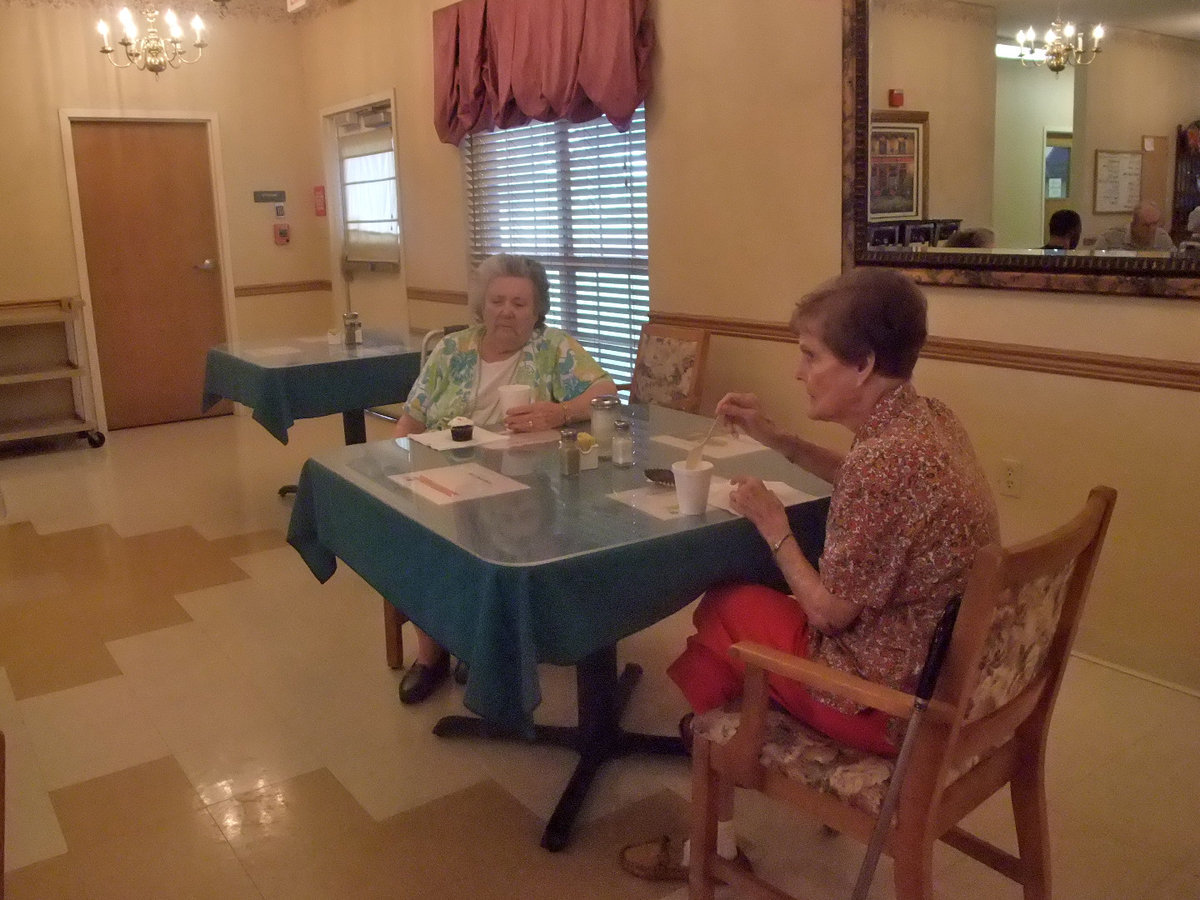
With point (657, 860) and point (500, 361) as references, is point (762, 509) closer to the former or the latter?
point (657, 860)

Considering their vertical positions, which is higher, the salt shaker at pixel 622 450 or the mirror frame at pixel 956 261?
the mirror frame at pixel 956 261

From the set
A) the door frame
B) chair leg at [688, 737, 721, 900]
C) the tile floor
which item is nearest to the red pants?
chair leg at [688, 737, 721, 900]

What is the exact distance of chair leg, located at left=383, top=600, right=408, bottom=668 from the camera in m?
2.93

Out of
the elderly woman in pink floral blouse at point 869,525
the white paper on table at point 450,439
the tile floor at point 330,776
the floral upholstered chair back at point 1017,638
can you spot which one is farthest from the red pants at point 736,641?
the white paper on table at point 450,439

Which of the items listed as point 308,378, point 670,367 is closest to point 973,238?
point 670,367

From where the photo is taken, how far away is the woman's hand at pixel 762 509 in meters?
1.79

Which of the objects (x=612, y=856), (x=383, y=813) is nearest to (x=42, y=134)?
(x=383, y=813)

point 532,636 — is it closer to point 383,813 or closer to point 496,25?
point 383,813

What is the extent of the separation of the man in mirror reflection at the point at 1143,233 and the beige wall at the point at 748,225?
15cm

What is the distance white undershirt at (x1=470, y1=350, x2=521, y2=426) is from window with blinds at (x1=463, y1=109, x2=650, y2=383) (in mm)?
1711

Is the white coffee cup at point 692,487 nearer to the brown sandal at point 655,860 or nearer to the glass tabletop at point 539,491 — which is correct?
the glass tabletop at point 539,491

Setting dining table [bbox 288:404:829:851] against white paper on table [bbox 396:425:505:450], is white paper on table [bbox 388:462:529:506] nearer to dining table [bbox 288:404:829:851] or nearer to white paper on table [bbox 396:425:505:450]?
dining table [bbox 288:404:829:851]

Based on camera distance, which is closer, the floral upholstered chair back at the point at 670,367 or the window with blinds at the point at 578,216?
the floral upholstered chair back at the point at 670,367

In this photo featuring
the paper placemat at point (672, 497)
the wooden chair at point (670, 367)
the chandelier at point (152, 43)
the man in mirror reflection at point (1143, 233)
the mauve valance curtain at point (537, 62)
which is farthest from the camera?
the chandelier at point (152, 43)
